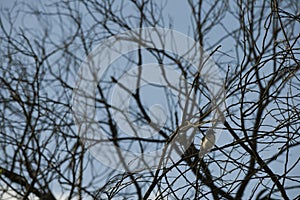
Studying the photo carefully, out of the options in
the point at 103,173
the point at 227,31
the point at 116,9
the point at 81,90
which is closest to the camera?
the point at 81,90

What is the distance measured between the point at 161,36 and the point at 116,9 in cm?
47

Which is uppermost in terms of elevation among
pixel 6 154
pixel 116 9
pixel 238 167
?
pixel 116 9

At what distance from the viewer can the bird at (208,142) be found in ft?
2.54

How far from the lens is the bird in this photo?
775 millimetres

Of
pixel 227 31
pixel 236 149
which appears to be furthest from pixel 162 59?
pixel 236 149

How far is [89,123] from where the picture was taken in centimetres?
181

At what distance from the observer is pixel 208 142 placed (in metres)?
0.78

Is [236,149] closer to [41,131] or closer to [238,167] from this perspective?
[238,167]

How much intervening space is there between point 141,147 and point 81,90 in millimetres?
435

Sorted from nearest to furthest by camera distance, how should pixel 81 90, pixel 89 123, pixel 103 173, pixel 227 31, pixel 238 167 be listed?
pixel 238 167 → pixel 89 123 → pixel 81 90 → pixel 103 173 → pixel 227 31

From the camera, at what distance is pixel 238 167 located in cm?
78

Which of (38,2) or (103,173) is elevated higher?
(38,2)

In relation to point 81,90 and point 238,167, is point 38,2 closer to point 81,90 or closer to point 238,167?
point 81,90

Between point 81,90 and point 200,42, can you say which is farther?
point 200,42
